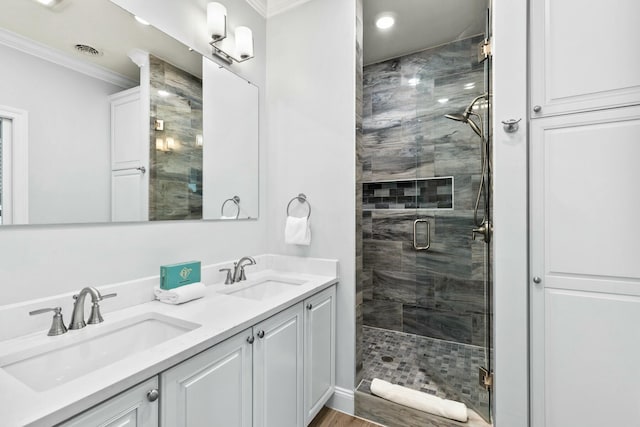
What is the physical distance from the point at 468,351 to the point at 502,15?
2.17 m

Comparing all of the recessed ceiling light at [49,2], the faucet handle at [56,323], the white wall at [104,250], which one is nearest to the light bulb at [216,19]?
the white wall at [104,250]

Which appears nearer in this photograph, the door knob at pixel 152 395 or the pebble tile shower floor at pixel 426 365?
the door knob at pixel 152 395

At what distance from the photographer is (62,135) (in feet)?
3.66

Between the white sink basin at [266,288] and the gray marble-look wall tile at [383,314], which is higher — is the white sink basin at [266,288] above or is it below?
above

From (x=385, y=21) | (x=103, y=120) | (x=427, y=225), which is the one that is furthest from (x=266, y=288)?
(x=385, y=21)

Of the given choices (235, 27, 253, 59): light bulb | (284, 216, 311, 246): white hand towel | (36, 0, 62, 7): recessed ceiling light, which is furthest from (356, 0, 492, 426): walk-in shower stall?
(36, 0, 62, 7): recessed ceiling light

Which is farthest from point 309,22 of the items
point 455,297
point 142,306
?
point 455,297

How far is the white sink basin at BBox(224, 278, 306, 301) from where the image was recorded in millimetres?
1736

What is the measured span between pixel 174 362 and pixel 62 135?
38.7 inches

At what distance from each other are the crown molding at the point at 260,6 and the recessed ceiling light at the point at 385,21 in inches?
34.6

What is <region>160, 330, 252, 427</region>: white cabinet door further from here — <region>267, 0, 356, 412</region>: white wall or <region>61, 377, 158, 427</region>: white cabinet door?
<region>267, 0, 356, 412</region>: white wall

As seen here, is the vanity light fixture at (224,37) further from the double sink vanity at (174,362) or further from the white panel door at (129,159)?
the double sink vanity at (174,362)

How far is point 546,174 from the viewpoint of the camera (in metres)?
→ 1.36

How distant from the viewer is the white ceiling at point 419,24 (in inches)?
81.3
